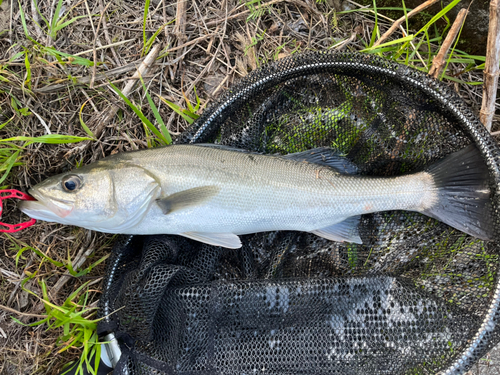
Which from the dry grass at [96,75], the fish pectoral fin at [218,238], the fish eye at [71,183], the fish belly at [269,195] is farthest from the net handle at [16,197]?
the fish pectoral fin at [218,238]

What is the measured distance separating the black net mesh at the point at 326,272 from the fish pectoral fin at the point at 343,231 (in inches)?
6.1

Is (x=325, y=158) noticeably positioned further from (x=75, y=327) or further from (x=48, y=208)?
(x=75, y=327)

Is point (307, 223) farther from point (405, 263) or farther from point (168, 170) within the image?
point (168, 170)

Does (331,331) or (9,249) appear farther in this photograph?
(9,249)

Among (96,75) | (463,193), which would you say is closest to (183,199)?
(96,75)

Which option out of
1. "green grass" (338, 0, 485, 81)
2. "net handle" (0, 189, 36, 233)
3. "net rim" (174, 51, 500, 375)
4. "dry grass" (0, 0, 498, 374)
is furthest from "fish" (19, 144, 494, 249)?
"green grass" (338, 0, 485, 81)

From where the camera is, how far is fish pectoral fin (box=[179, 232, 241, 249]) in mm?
2439

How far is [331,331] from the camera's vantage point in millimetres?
2404

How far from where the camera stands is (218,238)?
247 cm

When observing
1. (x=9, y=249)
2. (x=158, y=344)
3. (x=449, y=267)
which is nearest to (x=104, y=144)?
(x=9, y=249)

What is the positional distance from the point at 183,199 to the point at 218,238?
0.38 metres

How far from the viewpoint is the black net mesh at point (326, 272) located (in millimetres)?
2324

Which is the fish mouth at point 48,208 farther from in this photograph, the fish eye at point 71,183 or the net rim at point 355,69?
the net rim at point 355,69

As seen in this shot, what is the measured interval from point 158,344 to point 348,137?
203cm
